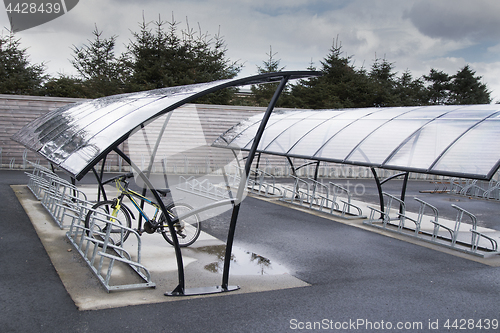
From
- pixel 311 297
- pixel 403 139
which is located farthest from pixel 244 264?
pixel 403 139

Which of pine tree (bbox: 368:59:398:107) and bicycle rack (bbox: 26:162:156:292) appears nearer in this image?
bicycle rack (bbox: 26:162:156:292)

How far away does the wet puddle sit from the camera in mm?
5352

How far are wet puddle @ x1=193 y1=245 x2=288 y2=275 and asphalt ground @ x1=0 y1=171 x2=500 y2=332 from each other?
0.81 ft

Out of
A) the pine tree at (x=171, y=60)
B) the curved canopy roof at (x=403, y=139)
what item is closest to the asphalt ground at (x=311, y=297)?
the curved canopy roof at (x=403, y=139)

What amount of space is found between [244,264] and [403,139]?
4.96m

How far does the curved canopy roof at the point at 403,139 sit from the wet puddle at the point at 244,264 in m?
3.61

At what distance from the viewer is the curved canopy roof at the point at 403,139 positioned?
282 inches

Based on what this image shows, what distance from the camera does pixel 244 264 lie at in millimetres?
5660

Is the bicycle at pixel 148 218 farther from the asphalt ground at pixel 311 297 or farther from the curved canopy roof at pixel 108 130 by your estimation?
the curved canopy roof at pixel 108 130

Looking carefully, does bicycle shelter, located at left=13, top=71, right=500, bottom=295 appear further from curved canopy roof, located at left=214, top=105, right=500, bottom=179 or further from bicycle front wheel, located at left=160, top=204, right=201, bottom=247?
bicycle front wheel, located at left=160, top=204, right=201, bottom=247

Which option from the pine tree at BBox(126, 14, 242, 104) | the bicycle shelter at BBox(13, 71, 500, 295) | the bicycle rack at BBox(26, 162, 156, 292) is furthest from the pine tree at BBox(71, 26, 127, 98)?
the bicycle rack at BBox(26, 162, 156, 292)

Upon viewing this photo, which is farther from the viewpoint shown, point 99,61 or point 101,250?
point 99,61

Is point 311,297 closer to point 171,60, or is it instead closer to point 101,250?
point 101,250

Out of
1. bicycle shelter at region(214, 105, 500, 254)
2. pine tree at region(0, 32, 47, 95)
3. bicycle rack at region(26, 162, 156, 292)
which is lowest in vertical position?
bicycle rack at region(26, 162, 156, 292)
